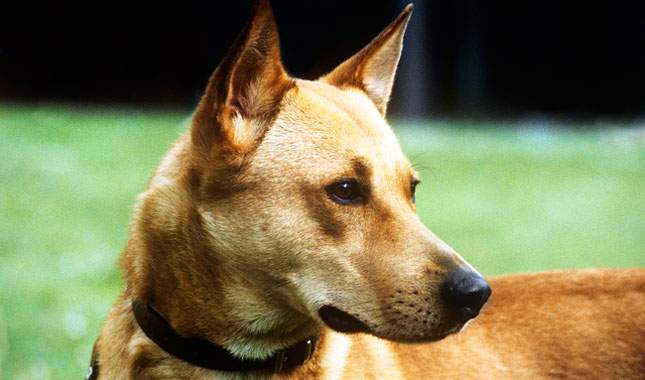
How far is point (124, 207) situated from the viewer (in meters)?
6.83

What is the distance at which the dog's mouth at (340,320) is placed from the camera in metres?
2.07

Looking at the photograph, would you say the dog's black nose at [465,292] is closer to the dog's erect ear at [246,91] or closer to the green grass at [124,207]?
the dog's erect ear at [246,91]

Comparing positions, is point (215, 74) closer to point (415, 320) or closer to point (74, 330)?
point (415, 320)

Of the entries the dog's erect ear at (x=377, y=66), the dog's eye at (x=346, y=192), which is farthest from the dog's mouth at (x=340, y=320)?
the dog's erect ear at (x=377, y=66)

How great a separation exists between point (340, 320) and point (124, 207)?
17.0 ft

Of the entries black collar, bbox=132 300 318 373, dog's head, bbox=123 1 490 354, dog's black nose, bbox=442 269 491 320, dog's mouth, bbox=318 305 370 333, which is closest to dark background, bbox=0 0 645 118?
dog's head, bbox=123 1 490 354

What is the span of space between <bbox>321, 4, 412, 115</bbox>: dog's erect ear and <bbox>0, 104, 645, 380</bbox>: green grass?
0.39 meters

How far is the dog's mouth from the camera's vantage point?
6.81 feet

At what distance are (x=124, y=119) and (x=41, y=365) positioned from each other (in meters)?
8.37

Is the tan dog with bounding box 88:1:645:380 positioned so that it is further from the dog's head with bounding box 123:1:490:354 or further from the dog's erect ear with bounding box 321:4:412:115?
the dog's erect ear with bounding box 321:4:412:115

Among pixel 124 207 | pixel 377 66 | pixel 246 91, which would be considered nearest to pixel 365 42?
pixel 124 207

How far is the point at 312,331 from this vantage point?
2.23m

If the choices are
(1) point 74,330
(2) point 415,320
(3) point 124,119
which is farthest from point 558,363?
(3) point 124,119

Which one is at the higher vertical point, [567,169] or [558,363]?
[558,363]
